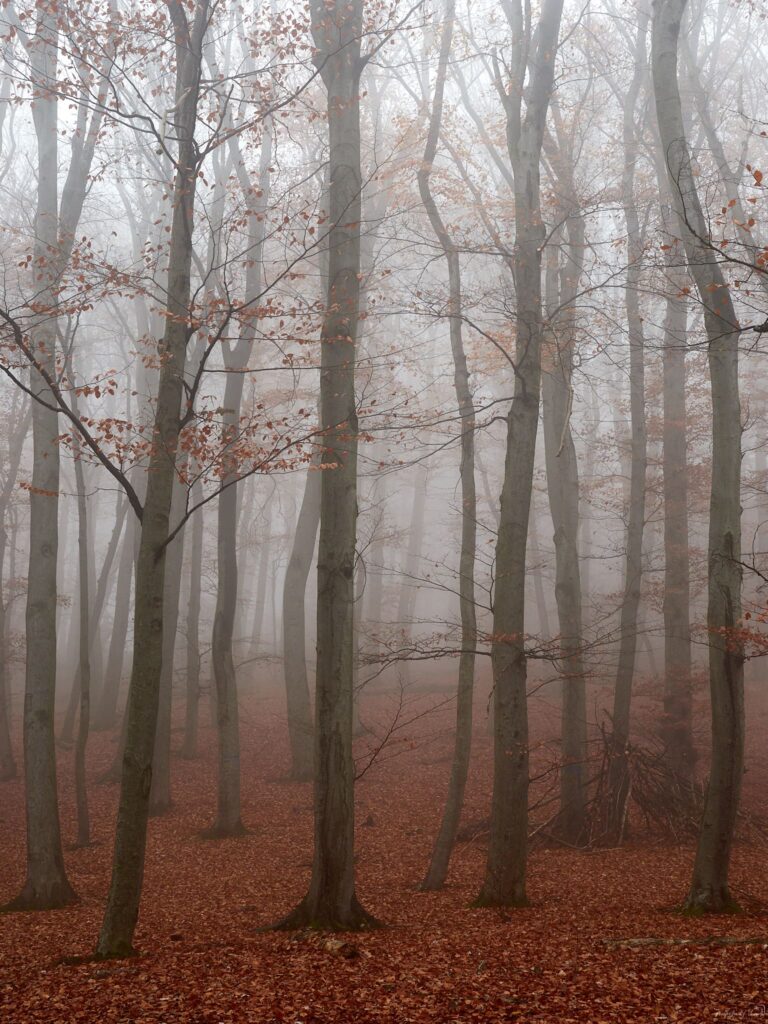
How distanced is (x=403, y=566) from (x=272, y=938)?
900 inches

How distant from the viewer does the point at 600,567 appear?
37.1m

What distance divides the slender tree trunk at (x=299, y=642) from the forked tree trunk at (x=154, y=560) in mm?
7296

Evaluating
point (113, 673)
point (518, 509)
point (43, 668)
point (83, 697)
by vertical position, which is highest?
point (518, 509)

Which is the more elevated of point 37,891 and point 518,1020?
point 518,1020

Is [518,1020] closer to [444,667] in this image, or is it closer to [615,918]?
[615,918]

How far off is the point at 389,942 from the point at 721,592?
3.81 meters

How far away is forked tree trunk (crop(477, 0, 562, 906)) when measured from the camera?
7.33 m

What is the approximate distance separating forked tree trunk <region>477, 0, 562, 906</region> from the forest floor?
608 mm

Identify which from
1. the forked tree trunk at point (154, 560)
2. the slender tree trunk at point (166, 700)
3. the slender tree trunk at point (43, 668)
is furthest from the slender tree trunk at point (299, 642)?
the forked tree trunk at point (154, 560)

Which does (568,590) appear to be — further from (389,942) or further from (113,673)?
(113,673)

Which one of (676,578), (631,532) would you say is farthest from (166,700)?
(676,578)

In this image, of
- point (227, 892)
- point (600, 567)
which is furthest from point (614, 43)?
point (600, 567)

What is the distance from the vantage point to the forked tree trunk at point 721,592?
659 cm

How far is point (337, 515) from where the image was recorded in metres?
6.70
